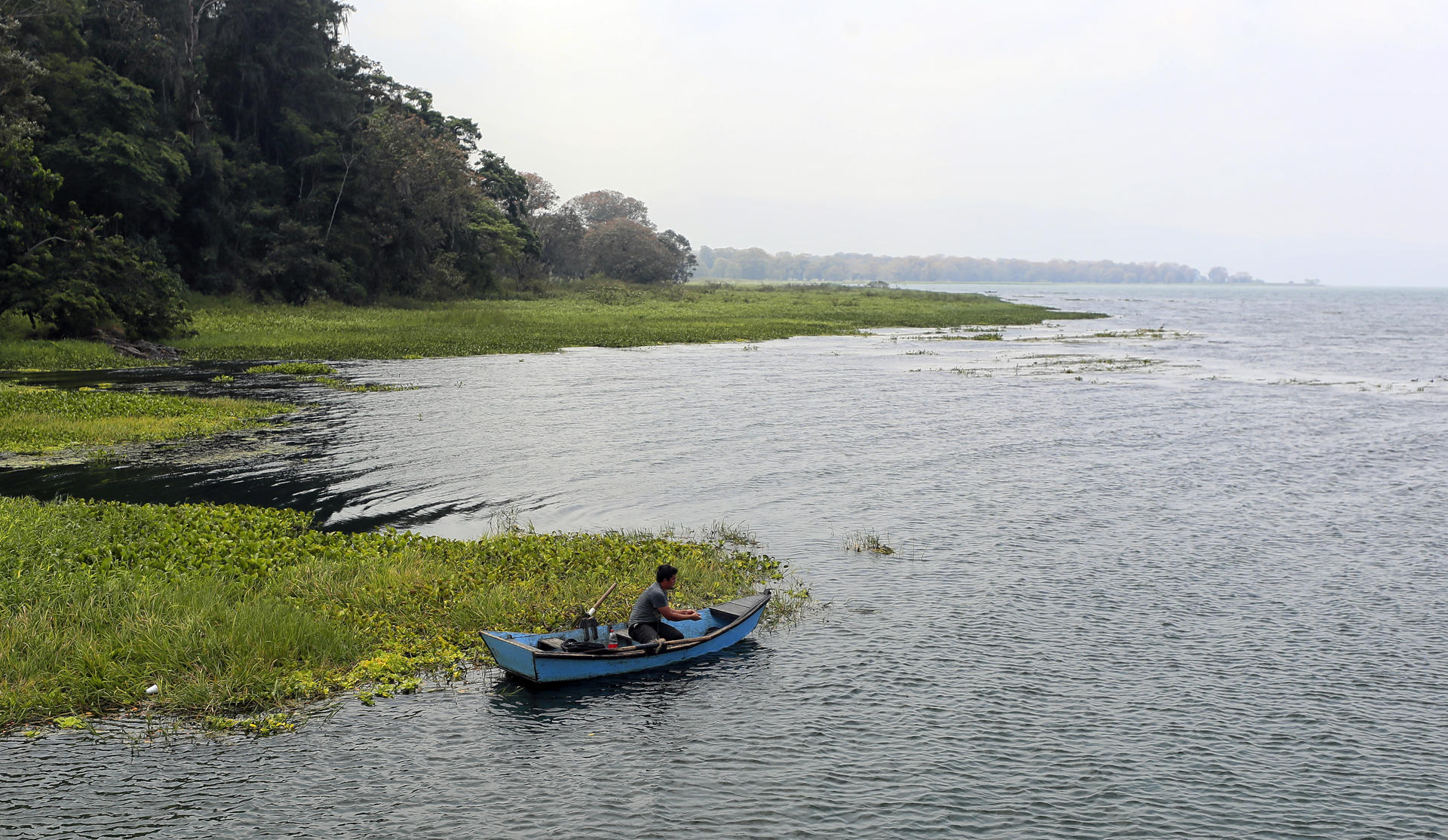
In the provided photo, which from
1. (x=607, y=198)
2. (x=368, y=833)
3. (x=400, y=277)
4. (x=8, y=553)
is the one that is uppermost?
(x=607, y=198)

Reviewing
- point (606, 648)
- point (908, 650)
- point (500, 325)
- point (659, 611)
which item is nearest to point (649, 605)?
point (659, 611)

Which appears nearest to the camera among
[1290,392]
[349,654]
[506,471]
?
[349,654]

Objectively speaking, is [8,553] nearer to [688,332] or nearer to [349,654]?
[349,654]

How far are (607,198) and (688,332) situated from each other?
126 meters

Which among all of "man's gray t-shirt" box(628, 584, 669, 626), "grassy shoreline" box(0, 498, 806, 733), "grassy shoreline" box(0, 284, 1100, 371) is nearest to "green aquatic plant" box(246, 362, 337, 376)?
"grassy shoreline" box(0, 284, 1100, 371)

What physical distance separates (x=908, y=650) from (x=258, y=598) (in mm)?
10180

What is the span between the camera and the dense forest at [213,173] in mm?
51469

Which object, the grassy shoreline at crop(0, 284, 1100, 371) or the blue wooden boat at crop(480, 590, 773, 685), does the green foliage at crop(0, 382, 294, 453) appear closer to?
the grassy shoreline at crop(0, 284, 1100, 371)

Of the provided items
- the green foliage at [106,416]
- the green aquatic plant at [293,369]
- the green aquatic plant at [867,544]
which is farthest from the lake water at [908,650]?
the green aquatic plant at [293,369]

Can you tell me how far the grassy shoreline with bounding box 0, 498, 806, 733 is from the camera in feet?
45.0

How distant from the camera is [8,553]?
1678 cm

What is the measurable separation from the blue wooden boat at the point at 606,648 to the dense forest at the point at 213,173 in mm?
45344

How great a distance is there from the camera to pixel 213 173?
7381 centimetres

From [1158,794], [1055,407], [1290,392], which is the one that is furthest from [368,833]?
[1290,392]
